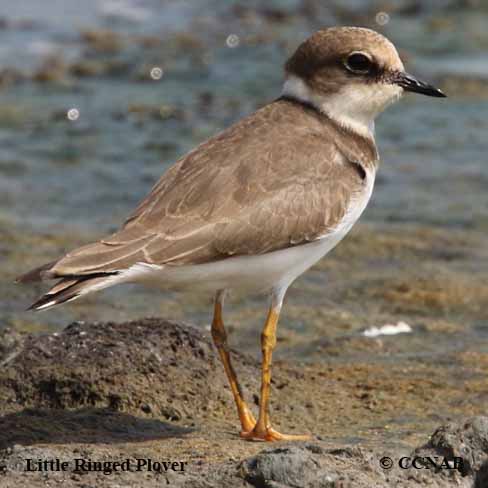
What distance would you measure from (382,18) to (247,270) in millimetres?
9576

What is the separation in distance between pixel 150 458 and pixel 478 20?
10.4m

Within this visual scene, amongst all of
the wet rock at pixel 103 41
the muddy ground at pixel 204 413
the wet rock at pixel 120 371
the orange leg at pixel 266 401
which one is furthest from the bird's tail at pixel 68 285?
the wet rock at pixel 103 41

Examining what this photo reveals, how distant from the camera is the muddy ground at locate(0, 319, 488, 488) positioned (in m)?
4.47

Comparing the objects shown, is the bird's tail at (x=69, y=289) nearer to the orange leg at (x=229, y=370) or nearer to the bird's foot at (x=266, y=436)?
the orange leg at (x=229, y=370)

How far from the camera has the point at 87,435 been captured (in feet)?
16.9

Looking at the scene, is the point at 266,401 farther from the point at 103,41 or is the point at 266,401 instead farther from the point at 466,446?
the point at 103,41

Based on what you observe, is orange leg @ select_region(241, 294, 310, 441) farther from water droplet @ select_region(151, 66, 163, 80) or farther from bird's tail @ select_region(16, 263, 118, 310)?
water droplet @ select_region(151, 66, 163, 80)

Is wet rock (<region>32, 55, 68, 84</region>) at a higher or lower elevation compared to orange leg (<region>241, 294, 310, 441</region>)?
higher

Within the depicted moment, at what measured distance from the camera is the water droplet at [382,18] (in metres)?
14.2

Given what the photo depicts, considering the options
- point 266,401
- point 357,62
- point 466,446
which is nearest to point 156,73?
point 357,62

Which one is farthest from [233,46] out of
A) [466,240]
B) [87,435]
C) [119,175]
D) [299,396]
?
[87,435]

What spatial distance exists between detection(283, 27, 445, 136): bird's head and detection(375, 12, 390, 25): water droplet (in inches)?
332

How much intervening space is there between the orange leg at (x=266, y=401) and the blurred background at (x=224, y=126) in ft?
3.77

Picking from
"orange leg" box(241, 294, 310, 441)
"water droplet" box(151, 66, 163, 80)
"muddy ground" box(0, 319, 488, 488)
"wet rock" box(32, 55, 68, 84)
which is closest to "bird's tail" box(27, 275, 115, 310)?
"muddy ground" box(0, 319, 488, 488)
